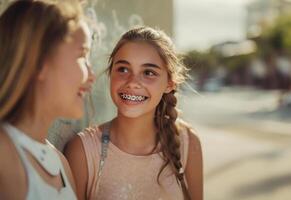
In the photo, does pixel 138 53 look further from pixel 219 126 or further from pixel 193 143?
pixel 219 126

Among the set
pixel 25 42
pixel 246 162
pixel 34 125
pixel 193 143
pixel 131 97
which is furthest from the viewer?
pixel 246 162

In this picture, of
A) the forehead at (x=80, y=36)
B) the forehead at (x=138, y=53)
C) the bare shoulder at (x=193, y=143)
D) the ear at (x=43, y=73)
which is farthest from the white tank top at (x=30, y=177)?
the bare shoulder at (x=193, y=143)

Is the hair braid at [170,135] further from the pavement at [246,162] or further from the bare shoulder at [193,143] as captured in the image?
the pavement at [246,162]

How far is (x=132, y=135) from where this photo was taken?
258 centimetres

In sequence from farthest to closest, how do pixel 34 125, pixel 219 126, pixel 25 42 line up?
pixel 219 126 < pixel 34 125 < pixel 25 42

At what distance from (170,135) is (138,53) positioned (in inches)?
15.2

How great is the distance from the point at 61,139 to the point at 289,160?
1009 cm

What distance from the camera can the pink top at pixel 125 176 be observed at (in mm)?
2432

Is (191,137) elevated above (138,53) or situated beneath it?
situated beneath

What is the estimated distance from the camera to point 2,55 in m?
1.52

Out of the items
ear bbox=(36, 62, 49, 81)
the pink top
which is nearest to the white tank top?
ear bbox=(36, 62, 49, 81)

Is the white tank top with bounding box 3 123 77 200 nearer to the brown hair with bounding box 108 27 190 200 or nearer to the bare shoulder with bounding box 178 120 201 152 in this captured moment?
the brown hair with bounding box 108 27 190 200

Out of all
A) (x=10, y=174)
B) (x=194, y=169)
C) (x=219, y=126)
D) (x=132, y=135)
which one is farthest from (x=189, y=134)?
(x=219, y=126)

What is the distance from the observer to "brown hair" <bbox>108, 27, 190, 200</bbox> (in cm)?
257
